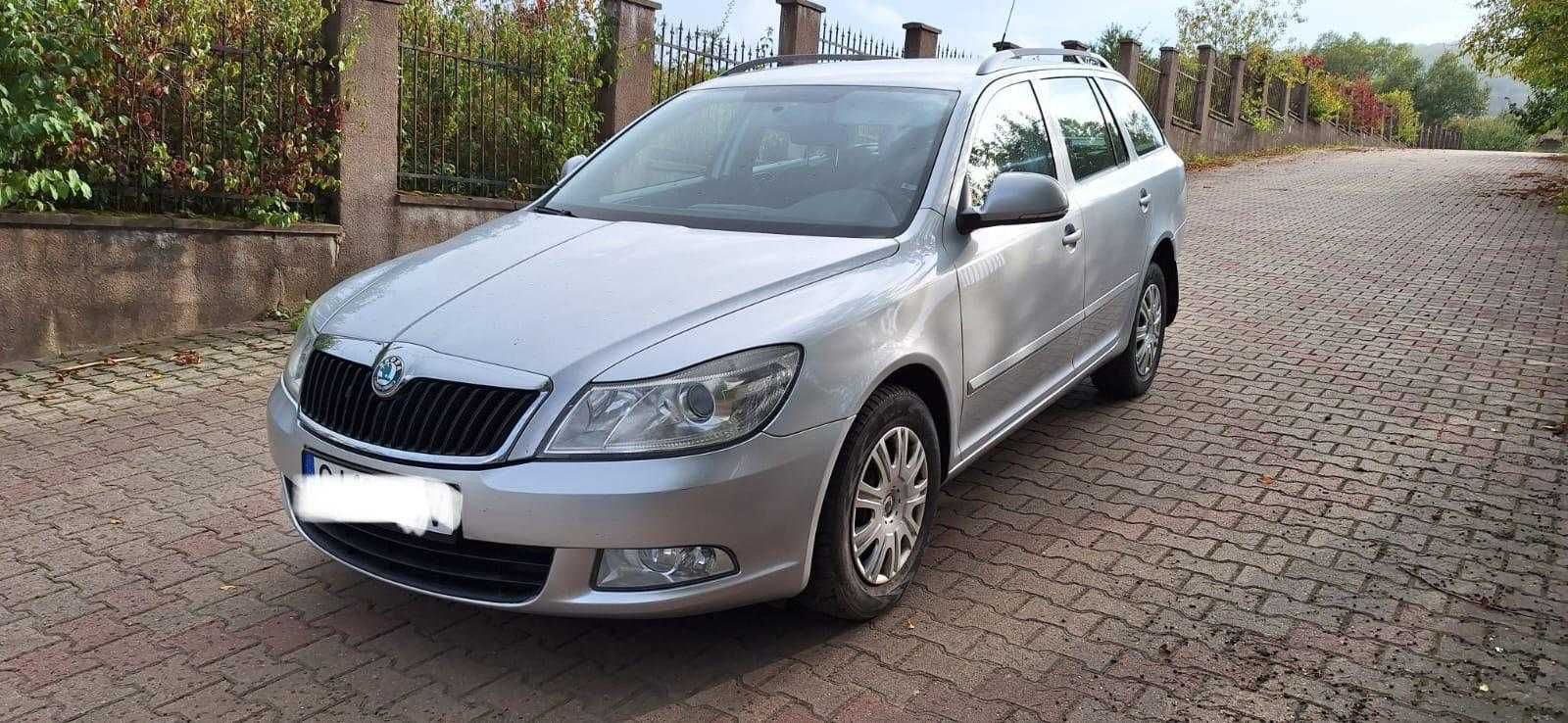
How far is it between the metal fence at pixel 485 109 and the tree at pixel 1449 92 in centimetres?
8176

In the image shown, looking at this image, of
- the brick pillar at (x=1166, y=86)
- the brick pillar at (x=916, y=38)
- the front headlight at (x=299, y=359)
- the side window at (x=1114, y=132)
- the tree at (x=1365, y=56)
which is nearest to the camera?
the front headlight at (x=299, y=359)

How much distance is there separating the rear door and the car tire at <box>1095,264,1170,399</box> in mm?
281

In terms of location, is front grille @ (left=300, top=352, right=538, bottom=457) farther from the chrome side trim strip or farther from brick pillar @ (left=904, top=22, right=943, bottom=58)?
brick pillar @ (left=904, top=22, right=943, bottom=58)

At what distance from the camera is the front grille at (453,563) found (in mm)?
3316

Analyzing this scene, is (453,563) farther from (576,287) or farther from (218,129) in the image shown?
(218,129)

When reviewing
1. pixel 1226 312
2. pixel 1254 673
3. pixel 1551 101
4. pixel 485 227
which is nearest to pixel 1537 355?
pixel 1226 312

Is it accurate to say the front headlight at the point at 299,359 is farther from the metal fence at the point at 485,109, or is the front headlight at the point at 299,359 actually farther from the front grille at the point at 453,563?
the metal fence at the point at 485,109

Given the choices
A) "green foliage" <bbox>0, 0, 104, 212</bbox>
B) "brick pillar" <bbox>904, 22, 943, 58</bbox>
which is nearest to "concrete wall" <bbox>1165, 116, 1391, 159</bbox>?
"brick pillar" <bbox>904, 22, 943, 58</bbox>

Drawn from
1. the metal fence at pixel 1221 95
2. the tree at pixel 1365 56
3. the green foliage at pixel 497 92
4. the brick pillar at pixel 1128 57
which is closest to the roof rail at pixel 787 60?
the green foliage at pixel 497 92

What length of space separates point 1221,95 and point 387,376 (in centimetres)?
2803

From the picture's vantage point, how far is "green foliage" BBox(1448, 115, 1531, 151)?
64562 mm

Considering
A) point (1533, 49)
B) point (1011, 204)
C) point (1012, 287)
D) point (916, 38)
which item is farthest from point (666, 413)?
point (1533, 49)

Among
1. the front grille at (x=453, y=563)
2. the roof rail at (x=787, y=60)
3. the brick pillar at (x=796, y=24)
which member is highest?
the brick pillar at (x=796, y=24)

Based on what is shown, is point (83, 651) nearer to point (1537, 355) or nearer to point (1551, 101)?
point (1537, 355)
